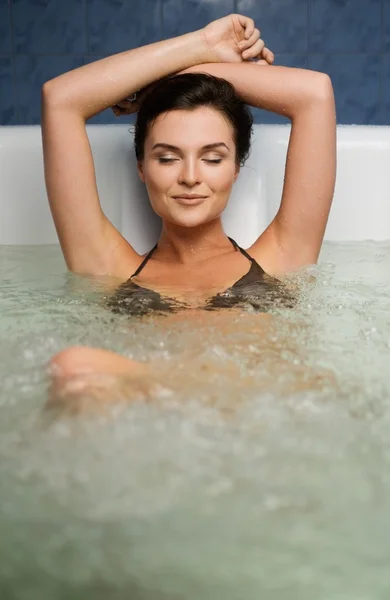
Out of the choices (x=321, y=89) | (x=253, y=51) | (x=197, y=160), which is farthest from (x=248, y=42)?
(x=197, y=160)

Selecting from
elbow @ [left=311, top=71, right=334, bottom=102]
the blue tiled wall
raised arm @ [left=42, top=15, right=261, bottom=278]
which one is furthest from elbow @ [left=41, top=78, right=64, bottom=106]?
the blue tiled wall

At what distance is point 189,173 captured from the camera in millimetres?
1243

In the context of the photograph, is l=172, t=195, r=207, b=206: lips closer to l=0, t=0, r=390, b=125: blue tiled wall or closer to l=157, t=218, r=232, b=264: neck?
l=157, t=218, r=232, b=264: neck

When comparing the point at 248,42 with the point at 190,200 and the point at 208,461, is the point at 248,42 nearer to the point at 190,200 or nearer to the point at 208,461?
the point at 190,200

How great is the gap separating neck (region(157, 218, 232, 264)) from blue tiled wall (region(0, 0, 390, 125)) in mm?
1624

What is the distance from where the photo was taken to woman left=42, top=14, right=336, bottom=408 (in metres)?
1.28

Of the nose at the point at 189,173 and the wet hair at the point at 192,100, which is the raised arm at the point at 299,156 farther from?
the nose at the point at 189,173

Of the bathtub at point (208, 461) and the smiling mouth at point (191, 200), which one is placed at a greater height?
the smiling mouth at point (191, 200)

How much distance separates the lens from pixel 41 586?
58 cm

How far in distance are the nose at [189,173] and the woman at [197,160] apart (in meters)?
0.01

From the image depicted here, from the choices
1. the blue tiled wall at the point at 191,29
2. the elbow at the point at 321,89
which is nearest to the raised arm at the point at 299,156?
the elbow at the point at 321,89

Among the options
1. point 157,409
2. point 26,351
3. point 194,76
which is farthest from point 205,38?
point 157,409

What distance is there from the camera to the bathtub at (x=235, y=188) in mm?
1644

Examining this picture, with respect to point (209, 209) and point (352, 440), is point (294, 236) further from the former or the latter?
point (352, 440)
